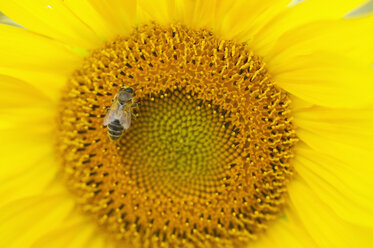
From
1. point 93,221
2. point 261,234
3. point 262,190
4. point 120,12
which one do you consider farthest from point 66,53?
point 261,234

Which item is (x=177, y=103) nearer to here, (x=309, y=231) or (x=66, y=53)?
(x=66, y=53)

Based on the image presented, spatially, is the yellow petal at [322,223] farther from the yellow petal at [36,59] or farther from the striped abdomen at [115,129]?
the yellow petal at [36,59]

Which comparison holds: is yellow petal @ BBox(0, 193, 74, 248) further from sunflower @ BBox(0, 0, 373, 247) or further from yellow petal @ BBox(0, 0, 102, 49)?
yellow petal @ BBox(0, 0, 102, 49)

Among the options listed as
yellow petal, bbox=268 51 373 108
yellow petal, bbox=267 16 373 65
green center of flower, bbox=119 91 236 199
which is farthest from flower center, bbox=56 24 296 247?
yellow petal, bbox=267 16 373 65

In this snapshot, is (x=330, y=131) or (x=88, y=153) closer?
(x=330, y=131)

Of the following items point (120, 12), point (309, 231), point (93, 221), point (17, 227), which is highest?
point (120, 12)

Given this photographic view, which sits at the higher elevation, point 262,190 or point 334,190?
point 334,190
